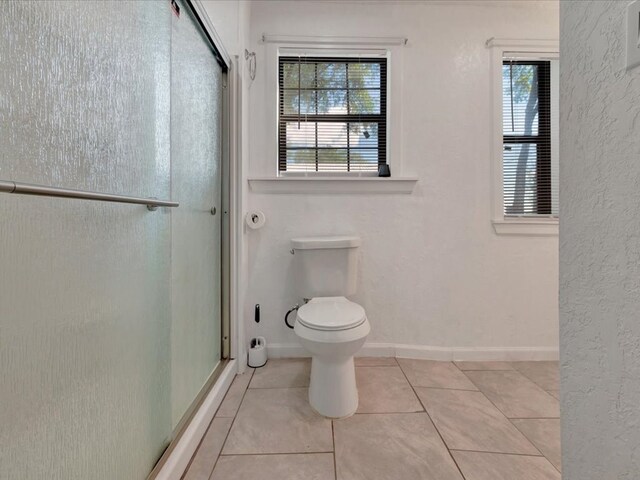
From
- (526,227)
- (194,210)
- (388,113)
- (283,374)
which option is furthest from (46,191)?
(526,227)

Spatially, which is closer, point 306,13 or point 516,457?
point 516,457

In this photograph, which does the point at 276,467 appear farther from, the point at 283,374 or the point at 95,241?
the point at 95,241

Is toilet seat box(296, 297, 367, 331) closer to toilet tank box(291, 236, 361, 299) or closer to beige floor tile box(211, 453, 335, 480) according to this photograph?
toilet tank box(291, 236, 361, 299)

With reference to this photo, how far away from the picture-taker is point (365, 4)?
1.77 meters

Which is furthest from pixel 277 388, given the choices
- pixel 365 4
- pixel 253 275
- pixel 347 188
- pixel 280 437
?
pixel 365 4

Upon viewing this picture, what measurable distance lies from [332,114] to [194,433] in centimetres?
186

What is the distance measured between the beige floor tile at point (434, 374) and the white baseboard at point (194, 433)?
1.00 meters

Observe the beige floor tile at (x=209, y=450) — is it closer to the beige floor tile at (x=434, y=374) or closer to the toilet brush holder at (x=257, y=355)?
the toilet brush holder at (x=257, y=355)

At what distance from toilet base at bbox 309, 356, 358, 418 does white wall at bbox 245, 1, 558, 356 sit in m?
0.59

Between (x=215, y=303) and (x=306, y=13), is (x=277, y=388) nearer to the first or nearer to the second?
(x=215, y=303)

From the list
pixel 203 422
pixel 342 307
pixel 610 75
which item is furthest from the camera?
pixel 342 307

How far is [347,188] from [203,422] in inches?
55.4

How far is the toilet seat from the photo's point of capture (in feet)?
3.92


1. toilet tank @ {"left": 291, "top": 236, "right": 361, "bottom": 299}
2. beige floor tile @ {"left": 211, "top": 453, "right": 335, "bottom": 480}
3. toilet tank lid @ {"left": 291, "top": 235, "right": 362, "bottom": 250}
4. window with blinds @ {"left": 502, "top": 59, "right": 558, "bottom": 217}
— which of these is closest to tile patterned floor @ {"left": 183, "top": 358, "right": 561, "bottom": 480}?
beige floor tile @ {"left": 211, "top": 453, "right": 335, "bottom": 480}
